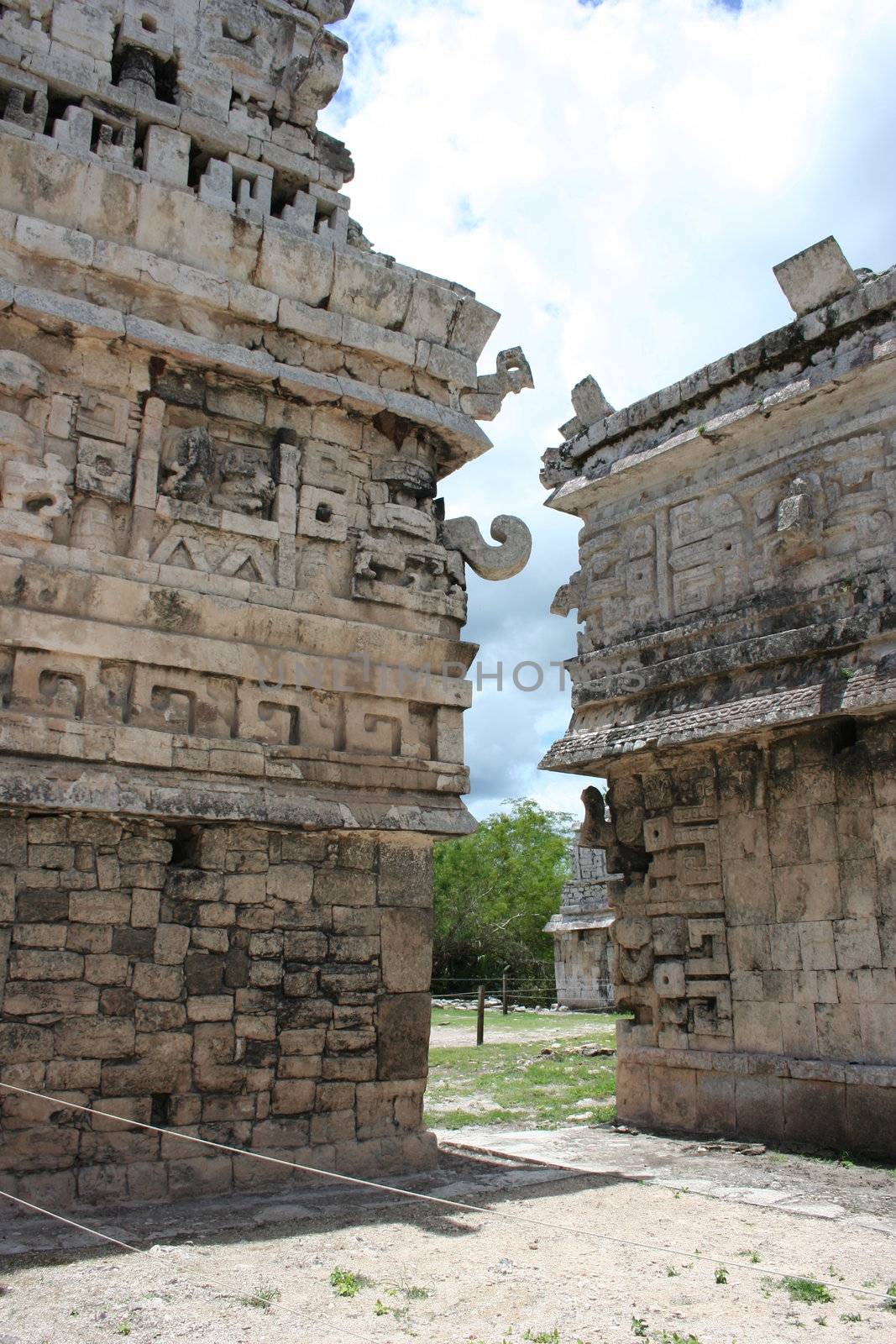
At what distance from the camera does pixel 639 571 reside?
28.1 ft

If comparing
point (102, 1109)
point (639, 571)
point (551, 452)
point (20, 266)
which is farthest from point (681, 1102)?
point (20, 266)

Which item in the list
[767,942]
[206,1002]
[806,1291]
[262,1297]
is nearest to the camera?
[262,1297]

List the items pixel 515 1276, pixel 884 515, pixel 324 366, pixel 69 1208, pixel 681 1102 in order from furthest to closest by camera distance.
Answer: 1. pixel 681 1102
2. pixel 884 515
3. pixel 324 366
4. pixel 69 1208
5. pixel 515 1276

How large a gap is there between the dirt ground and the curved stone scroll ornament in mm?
3509

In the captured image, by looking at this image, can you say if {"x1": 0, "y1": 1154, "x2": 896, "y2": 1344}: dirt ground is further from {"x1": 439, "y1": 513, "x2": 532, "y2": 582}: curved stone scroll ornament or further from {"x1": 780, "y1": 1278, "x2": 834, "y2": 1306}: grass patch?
{"x1": 439, "y1": 513, "x2": 532, "y2": 582}: curved stone scroll ornament

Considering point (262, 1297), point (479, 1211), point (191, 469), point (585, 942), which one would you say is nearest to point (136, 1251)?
point (262, 1297)

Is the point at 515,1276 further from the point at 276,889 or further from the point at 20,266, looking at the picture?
the point at 20,266

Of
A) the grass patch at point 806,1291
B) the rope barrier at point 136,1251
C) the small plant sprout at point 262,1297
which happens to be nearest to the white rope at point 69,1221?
the rope barrier at point 136,1251

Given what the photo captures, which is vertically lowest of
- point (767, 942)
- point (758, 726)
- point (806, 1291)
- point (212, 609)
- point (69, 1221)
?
point (806, 1291)

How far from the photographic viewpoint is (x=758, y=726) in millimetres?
7074

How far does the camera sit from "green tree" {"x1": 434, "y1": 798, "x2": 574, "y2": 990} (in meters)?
30.4

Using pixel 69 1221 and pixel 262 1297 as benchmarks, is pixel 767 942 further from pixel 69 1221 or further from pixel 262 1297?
pixel 69 1221

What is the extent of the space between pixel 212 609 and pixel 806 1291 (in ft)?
12.9

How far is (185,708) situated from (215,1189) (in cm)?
225
